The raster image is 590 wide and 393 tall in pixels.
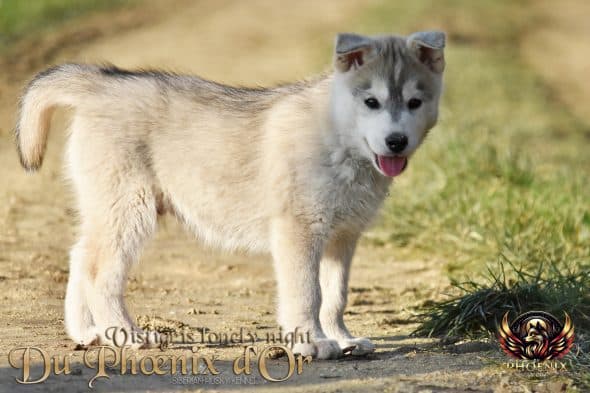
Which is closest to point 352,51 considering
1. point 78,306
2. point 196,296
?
point 78,306

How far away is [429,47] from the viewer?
17.8 feet

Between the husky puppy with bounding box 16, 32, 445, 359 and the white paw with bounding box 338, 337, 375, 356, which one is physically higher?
the husky puppy with bounding box 16, 32, 445, 359

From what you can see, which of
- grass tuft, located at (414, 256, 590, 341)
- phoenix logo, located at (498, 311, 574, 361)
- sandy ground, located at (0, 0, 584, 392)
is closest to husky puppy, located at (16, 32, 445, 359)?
sandy ground, located at (0, 0, 584, 392)

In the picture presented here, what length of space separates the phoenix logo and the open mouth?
0.89m

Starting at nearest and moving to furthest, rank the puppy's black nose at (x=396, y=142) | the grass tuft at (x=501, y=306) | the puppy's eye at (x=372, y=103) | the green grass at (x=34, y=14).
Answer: the puppy's black nose at (x=396, y=142), the puppy's eye at (x=372, y=103), the grass tuft at (x=501, y=306), the green grass at (x=34, y=14)

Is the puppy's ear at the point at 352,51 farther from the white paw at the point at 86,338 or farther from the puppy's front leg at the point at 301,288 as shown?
the white paw at the point at 86,338

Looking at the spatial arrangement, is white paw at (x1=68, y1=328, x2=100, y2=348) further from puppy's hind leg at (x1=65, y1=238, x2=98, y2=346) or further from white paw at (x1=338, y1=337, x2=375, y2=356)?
white paw at (x1=338, y1=337, x2=375, y2=356)

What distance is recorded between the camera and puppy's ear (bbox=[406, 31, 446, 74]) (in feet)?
17.7

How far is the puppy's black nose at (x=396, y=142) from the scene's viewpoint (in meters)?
5.17

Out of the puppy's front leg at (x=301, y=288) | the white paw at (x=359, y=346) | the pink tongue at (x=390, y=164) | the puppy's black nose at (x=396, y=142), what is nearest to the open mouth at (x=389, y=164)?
Answer: the pink tongue at (x=390, y=164)

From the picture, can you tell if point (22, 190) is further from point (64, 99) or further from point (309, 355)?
point (309, 355)

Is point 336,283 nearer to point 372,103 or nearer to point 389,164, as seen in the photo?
point 389,164

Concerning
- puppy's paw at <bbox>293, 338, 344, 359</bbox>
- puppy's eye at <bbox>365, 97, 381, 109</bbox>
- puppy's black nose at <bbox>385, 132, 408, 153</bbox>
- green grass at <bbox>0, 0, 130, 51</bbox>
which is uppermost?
green grass at <bbox>0, 0, 130, 51</bbox>

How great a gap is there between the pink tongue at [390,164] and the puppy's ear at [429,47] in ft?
1.59
